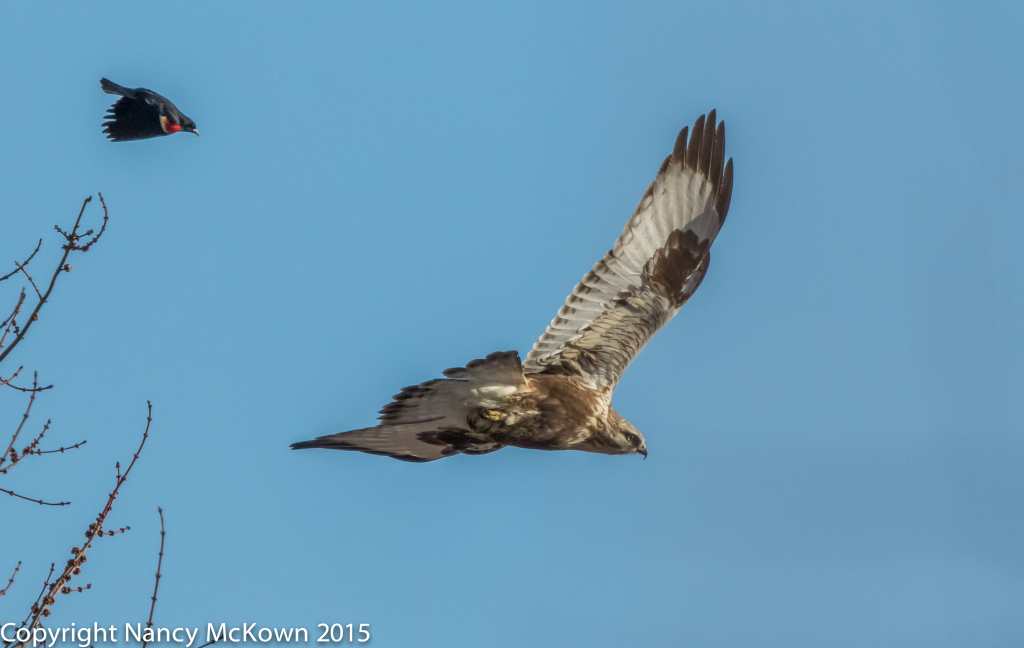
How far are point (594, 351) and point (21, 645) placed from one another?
4.18m

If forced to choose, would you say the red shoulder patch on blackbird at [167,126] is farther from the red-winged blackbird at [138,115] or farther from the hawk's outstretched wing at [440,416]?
the hawk's outstretched wing at [440,416]

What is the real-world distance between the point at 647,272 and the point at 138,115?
13.7 ft

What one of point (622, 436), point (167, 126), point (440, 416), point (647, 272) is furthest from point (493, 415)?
point (167, 126)

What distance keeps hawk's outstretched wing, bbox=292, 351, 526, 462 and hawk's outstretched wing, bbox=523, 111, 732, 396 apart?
0.89 meters

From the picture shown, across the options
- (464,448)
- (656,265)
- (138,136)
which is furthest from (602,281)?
(138,136)

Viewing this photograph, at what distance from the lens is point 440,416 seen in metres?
5.70

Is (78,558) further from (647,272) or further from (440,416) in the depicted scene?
(647,272)

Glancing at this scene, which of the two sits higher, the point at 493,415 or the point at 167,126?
the point at 167,126

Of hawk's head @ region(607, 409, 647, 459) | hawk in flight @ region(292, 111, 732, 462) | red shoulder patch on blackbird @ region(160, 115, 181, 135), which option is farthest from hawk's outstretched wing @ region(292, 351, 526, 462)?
red shoulder patch on blackbird @ region(160, 115, 181, 135)

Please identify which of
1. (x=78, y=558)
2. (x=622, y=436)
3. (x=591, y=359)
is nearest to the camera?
(x=78, y=558)

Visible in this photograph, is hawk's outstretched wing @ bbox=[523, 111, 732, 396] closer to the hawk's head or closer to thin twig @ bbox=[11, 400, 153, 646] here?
the hawk's head

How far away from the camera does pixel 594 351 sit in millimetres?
6664

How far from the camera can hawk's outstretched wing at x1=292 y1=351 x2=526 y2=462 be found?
529 cm

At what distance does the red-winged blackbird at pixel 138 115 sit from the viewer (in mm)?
7352
